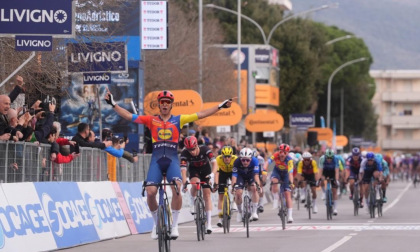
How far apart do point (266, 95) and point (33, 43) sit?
83527 mm

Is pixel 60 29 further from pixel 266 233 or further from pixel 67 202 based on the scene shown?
pixel 266 233

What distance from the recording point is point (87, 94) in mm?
36656

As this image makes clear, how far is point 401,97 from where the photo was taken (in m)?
197

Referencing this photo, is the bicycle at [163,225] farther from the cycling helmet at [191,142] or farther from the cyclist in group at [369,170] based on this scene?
the cyclist in group at [369,170]

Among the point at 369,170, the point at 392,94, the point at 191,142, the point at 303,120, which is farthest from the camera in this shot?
the point at 392,94

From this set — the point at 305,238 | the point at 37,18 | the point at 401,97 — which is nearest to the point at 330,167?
the point at 305,238

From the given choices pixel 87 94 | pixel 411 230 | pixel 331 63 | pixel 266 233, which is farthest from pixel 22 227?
pixel 331 63

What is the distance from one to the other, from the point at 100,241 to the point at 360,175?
39.3ft

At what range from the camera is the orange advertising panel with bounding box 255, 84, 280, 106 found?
101562mm

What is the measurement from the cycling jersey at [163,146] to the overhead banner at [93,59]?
700cm

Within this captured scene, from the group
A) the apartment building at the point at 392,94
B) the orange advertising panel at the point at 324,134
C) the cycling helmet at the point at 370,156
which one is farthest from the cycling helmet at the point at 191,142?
the apartment building at the point at 392,94

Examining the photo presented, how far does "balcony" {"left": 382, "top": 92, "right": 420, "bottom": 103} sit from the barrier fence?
170967mm

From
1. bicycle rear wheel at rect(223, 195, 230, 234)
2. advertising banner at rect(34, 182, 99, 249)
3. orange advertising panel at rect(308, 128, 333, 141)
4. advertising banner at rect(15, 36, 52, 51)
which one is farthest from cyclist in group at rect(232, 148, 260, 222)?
orange advertising panel at rect(308, 128, 333, 141)

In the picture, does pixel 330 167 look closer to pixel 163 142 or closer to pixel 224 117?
pixel 224 117
